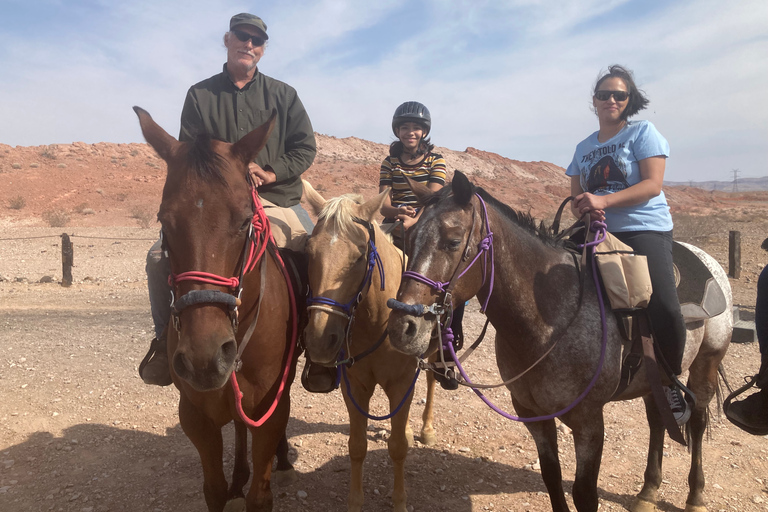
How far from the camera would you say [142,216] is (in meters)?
29.2

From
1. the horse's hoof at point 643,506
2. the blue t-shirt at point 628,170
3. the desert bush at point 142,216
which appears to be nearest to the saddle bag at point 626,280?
the blue t-shirt at point 628,170

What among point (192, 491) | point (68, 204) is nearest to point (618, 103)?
point (192, 491)

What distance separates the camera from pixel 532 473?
4.26 meters

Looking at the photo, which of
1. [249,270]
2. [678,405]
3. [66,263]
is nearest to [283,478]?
[249,270]

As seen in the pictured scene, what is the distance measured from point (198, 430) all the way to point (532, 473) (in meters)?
3.04

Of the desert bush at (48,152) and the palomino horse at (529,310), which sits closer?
the palomino horse at (529,310)

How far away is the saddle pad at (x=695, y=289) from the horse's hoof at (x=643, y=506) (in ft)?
5.30

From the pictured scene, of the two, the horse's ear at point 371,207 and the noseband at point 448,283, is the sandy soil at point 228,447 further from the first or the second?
the horse's ear at point 371,207

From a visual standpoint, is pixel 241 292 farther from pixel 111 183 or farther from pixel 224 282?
pixel 111 183

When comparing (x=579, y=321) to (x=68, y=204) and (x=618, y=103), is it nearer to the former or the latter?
(x=618, y=103)

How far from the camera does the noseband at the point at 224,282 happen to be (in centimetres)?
199

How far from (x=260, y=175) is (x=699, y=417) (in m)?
3.90

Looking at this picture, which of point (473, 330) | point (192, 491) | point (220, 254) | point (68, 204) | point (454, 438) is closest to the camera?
point (220, 254)

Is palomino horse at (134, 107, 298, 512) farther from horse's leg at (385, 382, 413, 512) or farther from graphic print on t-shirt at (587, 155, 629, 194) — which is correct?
graphic print on t-shirt at (587, 155, 629, 194)
